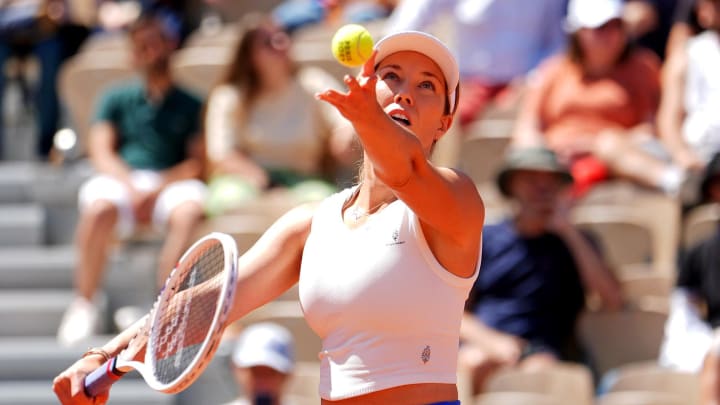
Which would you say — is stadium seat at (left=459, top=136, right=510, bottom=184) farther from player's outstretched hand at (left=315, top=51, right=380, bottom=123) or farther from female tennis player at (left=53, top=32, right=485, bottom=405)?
player's outstretched hand at (left=315, top=51, right=380, bottom=123)

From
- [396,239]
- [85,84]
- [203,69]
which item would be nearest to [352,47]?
[396,239]

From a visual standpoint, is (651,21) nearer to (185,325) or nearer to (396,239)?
(396,239)

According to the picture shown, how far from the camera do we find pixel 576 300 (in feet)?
20.8

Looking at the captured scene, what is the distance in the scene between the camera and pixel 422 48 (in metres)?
3.06

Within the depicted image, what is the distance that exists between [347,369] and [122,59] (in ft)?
20.3

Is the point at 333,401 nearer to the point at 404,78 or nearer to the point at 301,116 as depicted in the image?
the point at 404,78

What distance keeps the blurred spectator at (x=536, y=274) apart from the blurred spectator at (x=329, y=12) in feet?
8.73

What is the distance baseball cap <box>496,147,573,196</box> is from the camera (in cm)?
641

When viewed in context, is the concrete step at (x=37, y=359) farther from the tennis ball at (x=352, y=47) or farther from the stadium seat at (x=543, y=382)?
the tennis ball at (x=352, y=47)

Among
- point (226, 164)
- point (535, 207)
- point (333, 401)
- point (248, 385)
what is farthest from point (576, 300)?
point (333, 401)

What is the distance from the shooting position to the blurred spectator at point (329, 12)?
8961 mm

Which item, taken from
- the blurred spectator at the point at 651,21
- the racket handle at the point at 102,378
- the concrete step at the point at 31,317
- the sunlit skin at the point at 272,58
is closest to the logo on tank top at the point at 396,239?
the racket handle at the point at 102,378

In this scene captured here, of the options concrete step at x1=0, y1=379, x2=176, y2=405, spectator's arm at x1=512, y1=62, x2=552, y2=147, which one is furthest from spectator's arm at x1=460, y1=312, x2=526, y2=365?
concrete step at x1=0, y1=379, x2=176, y2=405

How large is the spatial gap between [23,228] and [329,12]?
2538 millimetres
